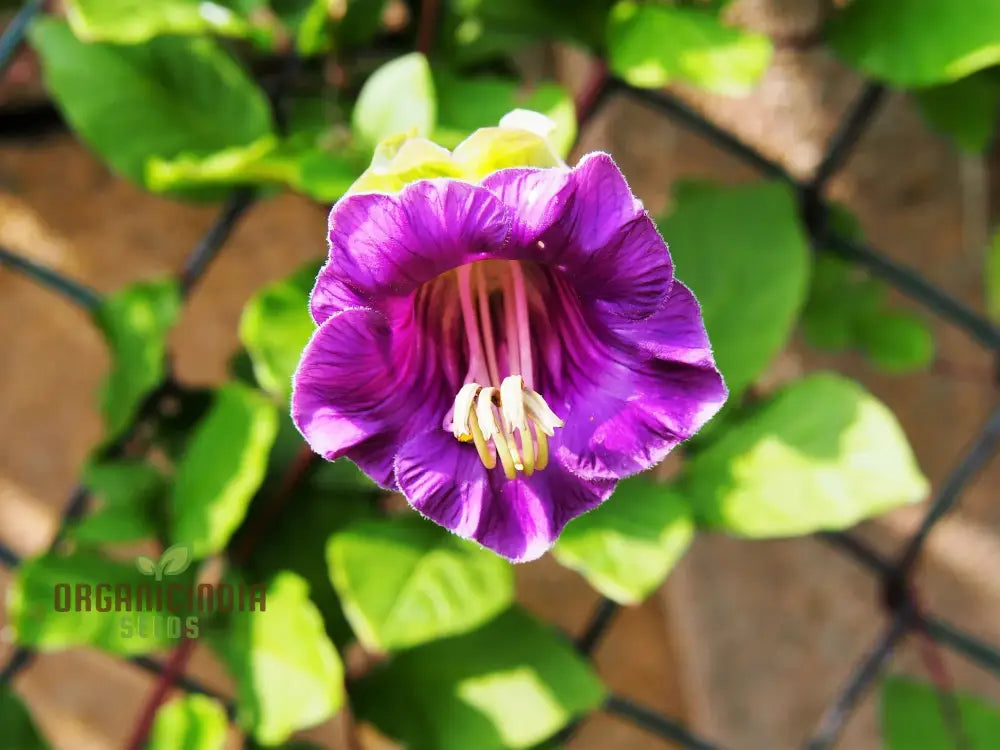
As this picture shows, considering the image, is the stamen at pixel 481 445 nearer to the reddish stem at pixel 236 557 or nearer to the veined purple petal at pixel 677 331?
the veined purple petal at pixel 677 331

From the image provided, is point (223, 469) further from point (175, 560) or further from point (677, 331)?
point (677, 331)

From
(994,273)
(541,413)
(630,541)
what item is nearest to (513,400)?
(541,413)

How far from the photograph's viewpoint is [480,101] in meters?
0.49

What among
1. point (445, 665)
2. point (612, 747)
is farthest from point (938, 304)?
point (612, 747)

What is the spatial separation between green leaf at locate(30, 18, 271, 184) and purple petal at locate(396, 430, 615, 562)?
25 cm

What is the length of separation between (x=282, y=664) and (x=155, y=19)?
315 millimetres

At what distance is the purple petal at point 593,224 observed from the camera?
0.29 m

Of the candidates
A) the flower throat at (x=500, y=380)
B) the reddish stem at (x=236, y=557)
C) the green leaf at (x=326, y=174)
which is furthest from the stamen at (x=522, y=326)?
the reddish stem at (x=236, y=557)

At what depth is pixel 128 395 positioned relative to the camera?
0.52 metres

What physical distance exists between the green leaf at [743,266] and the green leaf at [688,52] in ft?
0.31

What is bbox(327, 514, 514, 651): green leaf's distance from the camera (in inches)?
16.8

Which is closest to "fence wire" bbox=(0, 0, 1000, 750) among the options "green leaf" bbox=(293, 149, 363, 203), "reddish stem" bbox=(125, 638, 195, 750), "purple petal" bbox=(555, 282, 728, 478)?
"reddish stem" bbox=(125, 638, 195, 750)

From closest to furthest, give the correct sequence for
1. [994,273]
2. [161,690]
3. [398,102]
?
[398,102], [161,690], [994,273]

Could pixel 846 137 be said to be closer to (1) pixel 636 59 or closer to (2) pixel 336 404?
(1) pixel 636 59
